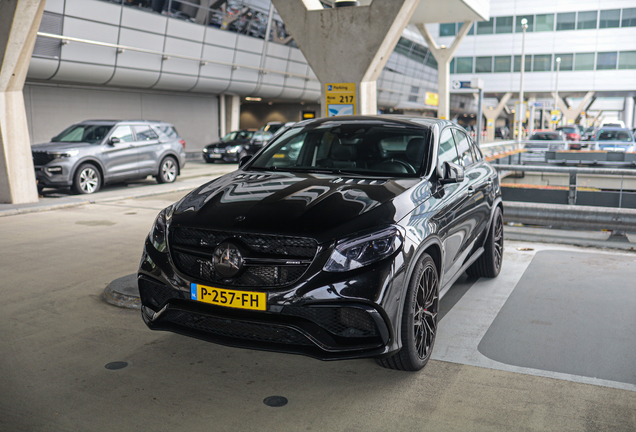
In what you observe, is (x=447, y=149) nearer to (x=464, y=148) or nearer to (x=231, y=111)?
(x=464, y=148)

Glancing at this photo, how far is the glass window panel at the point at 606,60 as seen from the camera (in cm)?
5319

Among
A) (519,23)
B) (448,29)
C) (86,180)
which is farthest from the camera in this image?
(448,29)

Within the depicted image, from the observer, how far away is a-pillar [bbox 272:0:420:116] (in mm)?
8391

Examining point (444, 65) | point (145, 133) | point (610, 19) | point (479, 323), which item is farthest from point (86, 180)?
point (610, 19)

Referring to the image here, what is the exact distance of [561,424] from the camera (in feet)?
10.6

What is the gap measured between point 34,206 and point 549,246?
31.4 ft

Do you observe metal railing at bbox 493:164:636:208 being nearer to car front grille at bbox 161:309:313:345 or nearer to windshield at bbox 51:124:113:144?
car front grille at bbox 161:309:313:345

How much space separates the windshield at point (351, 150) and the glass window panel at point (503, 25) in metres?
57.1

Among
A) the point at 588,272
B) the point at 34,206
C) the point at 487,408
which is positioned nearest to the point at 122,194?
the point at 34,206

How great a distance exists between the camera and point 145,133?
16109 millimetres

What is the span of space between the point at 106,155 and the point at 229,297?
12458mm

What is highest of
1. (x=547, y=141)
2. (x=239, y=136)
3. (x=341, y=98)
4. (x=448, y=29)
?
(x=448, y=29)

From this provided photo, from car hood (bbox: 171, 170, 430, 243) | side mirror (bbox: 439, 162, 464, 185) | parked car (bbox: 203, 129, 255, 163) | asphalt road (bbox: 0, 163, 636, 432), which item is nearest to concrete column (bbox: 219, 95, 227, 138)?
parked car (bbox: 203, 129, 255, 163)

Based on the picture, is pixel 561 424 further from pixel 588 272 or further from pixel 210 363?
pixel 588 272
